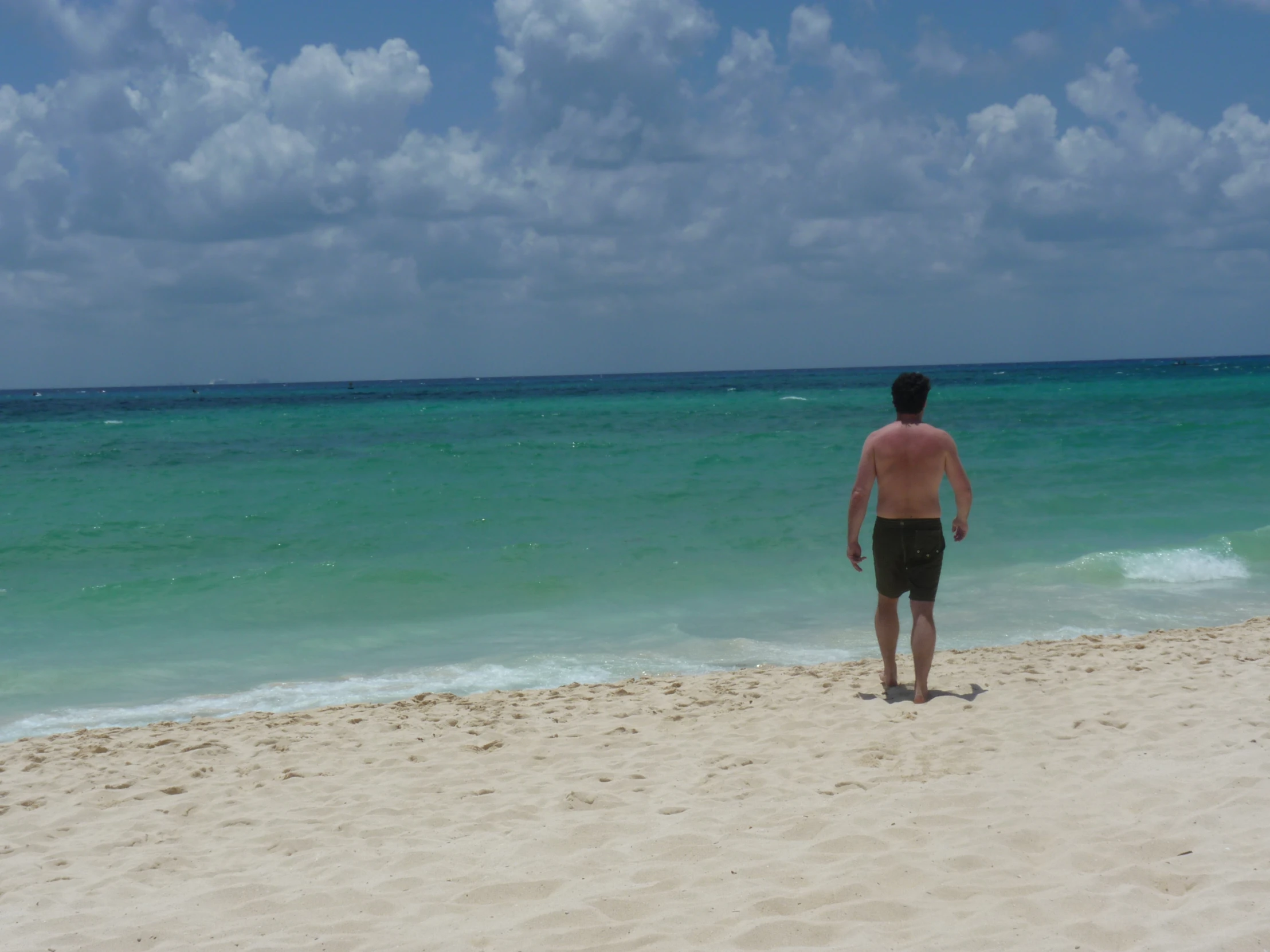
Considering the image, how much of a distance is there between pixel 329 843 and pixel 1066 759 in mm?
3174

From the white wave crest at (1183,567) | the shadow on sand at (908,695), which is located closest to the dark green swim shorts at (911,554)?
the shadow on sand at (908,695)

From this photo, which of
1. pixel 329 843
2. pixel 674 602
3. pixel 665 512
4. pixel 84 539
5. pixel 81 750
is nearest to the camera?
pixel 329 843

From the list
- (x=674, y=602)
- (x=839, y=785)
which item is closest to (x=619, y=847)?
(x=839, y=785)

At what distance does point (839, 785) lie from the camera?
4.37 meters

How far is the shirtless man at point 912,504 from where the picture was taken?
5.43 meters

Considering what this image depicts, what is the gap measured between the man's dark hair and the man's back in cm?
9

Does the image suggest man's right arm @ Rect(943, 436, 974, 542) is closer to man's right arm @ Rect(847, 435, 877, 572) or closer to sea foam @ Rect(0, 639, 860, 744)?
man's right arm @ Rect(847, 435, 877, 572)

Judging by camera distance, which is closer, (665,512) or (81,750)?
(81,750)

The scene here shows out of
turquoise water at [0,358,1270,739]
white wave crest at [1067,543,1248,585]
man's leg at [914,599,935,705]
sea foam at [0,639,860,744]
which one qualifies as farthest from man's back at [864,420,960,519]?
white wave crest at [1067,543,1248,585]

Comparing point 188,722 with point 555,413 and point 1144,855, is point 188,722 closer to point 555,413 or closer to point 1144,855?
point 1144,855

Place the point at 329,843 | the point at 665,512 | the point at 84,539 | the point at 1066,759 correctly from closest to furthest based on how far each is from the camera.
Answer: the point at 329,843, the point at 1066,759, the point at 84,539, the point at 665,512

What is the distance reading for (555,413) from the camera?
46.3 metres

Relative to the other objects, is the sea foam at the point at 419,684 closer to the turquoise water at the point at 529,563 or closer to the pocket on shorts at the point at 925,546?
the turquoise water at the point at 529,563

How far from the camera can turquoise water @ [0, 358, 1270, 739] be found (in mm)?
8023
